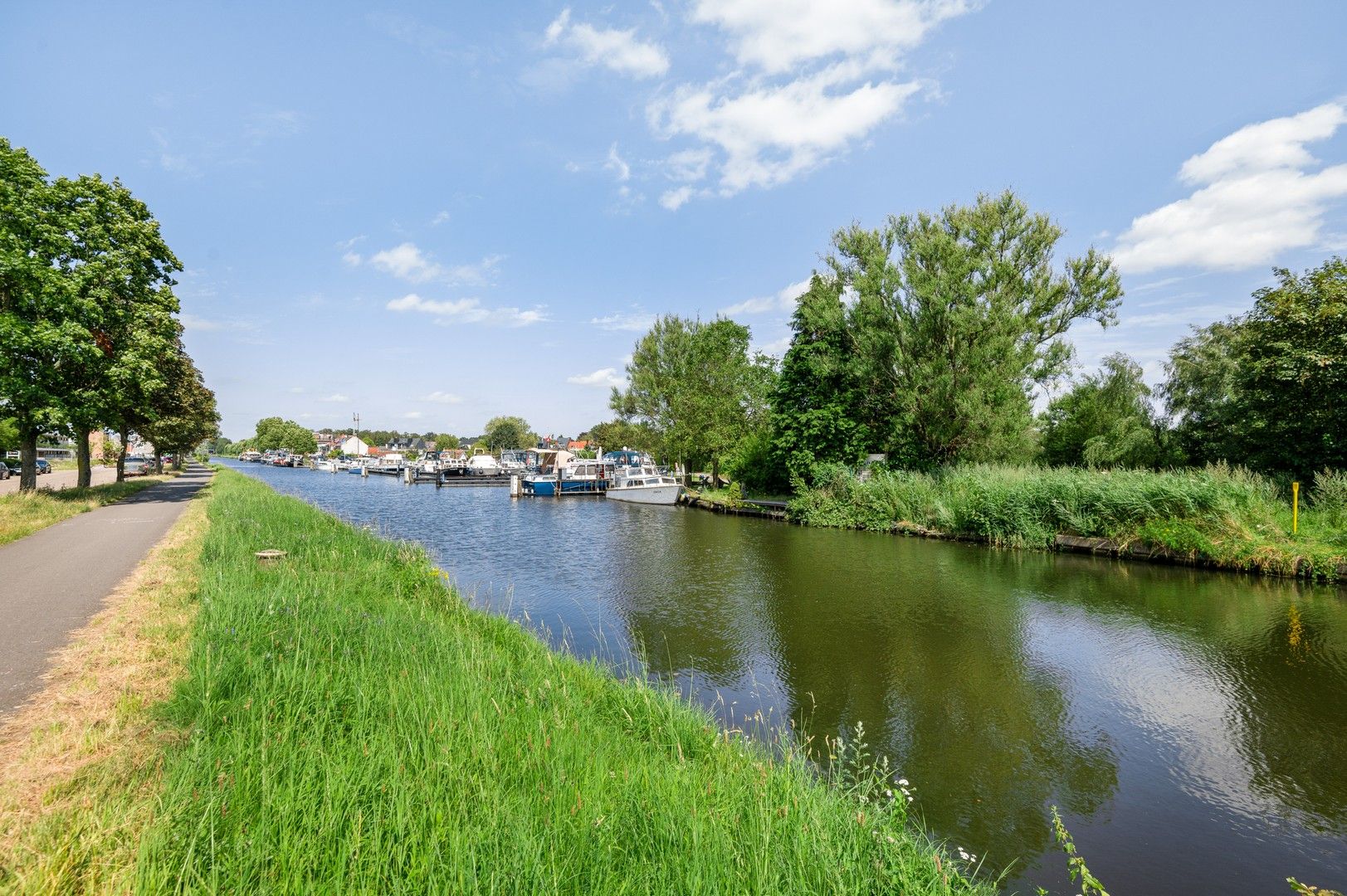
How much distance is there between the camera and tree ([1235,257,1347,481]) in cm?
1639

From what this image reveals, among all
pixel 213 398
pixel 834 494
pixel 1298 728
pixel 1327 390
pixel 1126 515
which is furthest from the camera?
pixel 213 398

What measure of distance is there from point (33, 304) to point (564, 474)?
34515mm

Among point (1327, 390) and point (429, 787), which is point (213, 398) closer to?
point (429, 787)

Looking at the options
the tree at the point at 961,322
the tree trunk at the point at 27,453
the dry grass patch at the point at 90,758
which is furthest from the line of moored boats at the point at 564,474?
the dry grass patch at the point at 90,758

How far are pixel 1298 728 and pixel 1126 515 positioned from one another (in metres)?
12.8

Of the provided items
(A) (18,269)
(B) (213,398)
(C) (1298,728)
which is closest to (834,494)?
(C) (1298,728)

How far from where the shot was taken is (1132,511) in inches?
698

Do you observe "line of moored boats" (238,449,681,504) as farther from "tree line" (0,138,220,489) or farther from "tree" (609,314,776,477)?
"tree line" (0,138,220,489)

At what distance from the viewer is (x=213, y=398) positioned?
41188 mm

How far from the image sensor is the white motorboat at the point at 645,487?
40.2m

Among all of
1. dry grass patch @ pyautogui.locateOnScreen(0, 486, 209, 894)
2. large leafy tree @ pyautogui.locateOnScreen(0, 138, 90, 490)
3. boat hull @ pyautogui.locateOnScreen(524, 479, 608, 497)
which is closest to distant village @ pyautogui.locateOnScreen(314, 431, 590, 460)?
boat hull @ pyautogui.locateOnScreen(524, 479, 608, 497)

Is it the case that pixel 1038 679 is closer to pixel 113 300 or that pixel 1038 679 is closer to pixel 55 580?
pixel 55 580

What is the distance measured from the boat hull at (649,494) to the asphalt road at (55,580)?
26984mm

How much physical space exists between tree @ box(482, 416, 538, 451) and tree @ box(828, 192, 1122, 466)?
104 metres
